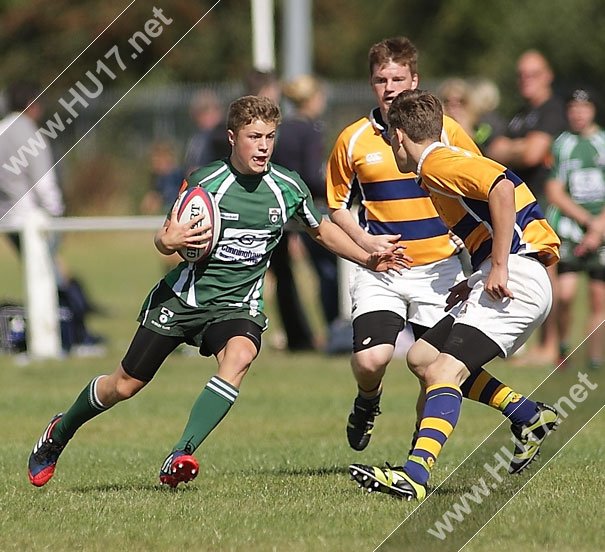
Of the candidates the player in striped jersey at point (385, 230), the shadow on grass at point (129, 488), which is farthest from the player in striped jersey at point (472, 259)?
the shadow on grass at point (129, 488)

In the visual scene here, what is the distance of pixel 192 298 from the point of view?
6.72 metres

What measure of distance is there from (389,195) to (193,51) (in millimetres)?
33862

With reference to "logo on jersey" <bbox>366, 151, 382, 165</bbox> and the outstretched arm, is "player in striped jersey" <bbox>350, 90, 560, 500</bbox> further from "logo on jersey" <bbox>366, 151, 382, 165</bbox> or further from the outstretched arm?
"logo on jersey" <bbox>366, 151, 382, 165</bbox>

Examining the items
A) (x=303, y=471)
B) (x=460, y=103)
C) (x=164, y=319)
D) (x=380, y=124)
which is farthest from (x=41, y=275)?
(x=164, y=319)

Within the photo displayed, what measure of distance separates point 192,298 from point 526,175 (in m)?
6.16

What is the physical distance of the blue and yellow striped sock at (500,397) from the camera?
6816 mm

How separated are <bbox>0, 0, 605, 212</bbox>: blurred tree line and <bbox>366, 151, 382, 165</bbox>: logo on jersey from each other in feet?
80.0

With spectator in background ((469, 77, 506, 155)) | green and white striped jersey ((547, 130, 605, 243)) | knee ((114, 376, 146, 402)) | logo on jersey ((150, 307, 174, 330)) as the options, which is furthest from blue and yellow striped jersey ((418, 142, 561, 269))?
green and white striped jersey ((547, 130, 605, 243))

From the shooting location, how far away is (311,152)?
12867 millimetres

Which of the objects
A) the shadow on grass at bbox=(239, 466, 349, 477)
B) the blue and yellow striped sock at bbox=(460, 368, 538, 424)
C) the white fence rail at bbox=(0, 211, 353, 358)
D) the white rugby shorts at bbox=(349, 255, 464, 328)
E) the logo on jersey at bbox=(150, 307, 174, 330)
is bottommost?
the white fence rail at bbox=(0, 211, 353, 358)

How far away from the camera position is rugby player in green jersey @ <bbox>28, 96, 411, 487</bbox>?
658 centimetres

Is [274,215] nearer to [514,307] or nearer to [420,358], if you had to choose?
[420,358]

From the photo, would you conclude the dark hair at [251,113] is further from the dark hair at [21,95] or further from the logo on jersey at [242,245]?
the dark hair at [21,95]

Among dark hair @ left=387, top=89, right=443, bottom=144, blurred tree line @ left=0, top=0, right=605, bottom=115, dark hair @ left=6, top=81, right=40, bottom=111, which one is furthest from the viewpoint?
blurred tree line @ left=0, top=0, right=605, bottom=115
